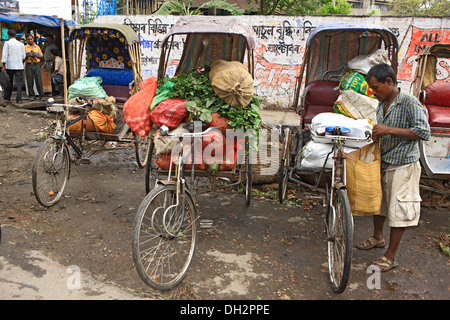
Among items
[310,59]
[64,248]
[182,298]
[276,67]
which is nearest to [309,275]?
[182,298]

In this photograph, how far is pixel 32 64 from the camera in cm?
1042

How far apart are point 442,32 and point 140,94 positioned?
9.68 m

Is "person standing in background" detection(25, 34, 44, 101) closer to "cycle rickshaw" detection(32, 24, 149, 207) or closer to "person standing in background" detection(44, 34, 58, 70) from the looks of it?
"person standing in background" detection(44, 34, 58, 70)

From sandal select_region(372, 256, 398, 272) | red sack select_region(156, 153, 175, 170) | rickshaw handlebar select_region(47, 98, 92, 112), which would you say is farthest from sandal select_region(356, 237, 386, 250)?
rickshaw handlebar select_region(47, 98, 92, 112)

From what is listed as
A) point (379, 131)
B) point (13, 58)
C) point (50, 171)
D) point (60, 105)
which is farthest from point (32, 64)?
point (379, 131)

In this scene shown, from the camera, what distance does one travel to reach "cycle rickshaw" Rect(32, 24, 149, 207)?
180 inches

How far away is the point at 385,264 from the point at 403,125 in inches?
50.7

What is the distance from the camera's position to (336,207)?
3287mm

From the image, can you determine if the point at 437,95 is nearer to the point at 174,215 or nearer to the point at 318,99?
the point at 318,99

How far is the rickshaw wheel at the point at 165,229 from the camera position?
288cm

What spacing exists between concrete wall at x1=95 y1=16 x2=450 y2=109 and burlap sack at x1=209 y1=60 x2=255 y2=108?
762cm

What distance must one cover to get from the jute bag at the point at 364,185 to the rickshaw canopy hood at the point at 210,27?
1.97 m

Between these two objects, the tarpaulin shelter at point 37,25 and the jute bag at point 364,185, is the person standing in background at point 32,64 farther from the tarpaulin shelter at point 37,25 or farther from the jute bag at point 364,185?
the jute bag at point 364,185

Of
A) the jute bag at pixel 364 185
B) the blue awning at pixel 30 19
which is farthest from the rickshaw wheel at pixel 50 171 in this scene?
the blue awning at pixel 30 19
